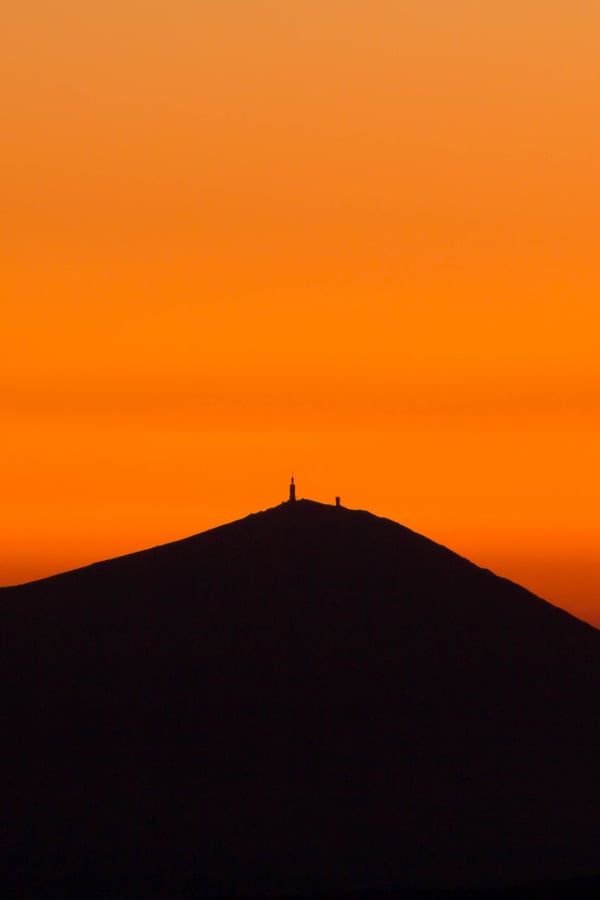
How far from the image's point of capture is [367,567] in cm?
6456

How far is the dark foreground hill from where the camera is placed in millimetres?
54844

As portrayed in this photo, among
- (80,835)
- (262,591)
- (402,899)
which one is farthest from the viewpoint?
(262,591)

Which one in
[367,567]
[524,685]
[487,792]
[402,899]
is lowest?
[402,899]

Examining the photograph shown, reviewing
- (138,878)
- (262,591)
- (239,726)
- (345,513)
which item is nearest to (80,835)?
(138,878)

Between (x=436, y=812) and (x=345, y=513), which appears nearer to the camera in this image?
(x=436, y=812)

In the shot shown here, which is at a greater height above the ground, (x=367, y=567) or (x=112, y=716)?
(x=367, y=567)

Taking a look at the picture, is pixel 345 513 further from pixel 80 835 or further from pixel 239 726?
pixel 80 835

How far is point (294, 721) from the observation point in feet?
197

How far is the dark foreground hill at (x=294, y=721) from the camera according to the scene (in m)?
54.8

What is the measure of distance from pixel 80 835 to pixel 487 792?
10.8 meters

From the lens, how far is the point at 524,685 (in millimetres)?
62219

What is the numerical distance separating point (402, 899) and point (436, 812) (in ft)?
15.7

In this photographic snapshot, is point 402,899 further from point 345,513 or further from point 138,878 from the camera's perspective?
point 345,513

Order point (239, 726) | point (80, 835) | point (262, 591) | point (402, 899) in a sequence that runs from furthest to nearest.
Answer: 1. point (262, 591)
2. point (239, 726)
3. point (80, 835)
4. point (402, 899)
